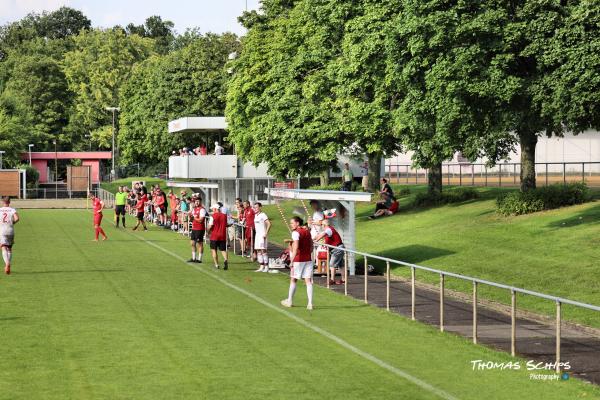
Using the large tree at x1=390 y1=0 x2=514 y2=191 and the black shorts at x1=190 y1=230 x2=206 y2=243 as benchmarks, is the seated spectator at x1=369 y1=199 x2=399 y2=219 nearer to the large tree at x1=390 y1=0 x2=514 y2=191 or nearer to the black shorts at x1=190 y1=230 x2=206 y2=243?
the large tree at x1=390 y1=0 x2=514 y2=191

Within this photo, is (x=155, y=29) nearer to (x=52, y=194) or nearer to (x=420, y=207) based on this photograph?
(x=52, y=194)

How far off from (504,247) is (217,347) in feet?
53.3

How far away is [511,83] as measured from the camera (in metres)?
31.5

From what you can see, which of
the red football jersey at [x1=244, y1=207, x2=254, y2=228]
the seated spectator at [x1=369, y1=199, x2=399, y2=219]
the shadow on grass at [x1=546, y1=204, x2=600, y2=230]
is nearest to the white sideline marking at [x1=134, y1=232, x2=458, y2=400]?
the red football jersey at [x1=244, y1=207, x2=254, y2=228]

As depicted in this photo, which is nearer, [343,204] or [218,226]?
[218,226]

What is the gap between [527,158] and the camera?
121ft

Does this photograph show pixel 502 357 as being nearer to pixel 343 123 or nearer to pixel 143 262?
pixel 143 262

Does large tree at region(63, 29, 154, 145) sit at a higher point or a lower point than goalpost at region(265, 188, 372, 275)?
higher

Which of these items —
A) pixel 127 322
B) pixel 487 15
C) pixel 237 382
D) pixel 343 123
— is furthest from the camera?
pixel 343 123

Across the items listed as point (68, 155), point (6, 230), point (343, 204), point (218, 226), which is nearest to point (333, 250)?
point (218, 226)

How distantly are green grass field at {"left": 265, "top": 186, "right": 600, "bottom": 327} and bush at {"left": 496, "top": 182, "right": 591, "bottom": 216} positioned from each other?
554 mm

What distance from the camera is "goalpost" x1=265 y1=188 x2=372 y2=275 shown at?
29172 millimetres

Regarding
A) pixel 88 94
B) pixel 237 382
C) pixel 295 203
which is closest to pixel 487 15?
pixel 237 382

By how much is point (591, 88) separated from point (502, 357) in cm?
1572
